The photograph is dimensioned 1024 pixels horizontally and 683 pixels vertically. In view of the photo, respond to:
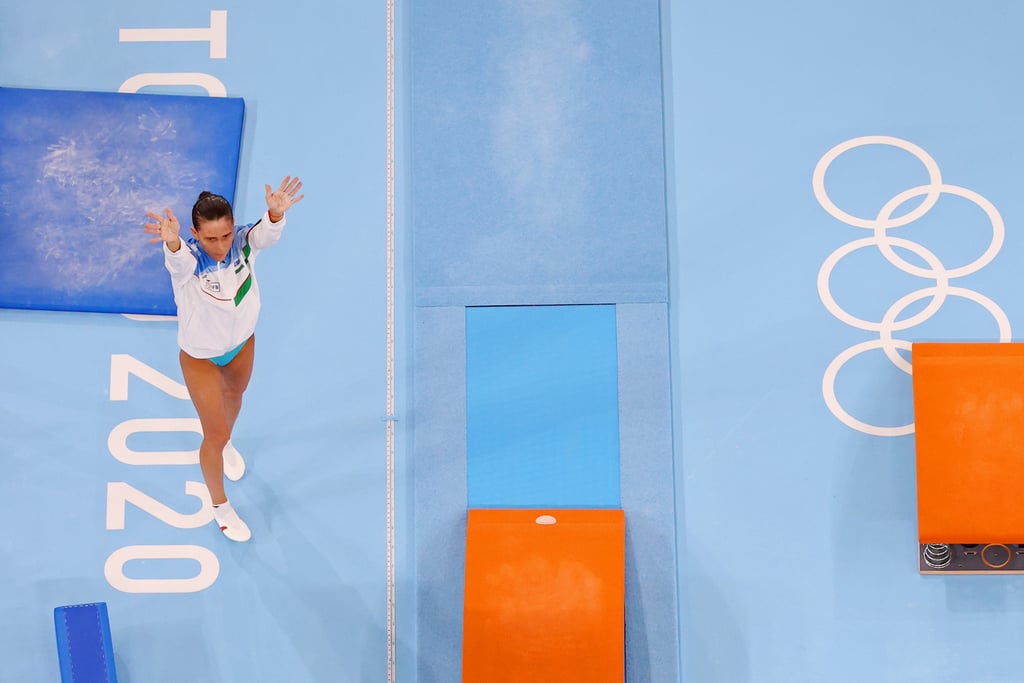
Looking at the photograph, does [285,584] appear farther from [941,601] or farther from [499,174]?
[941,601]

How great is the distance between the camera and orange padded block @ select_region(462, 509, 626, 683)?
290 cm

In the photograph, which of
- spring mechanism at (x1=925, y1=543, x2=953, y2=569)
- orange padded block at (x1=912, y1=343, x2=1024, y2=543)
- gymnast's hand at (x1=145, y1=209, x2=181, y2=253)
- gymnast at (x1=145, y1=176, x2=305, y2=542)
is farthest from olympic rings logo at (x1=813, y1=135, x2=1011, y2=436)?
gymnast's hand at (x1=145, y1=209, x2=181, y2=253)

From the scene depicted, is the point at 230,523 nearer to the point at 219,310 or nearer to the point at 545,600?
the point at 219,310

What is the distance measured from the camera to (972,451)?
2898 mm

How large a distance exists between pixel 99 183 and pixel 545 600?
216cm

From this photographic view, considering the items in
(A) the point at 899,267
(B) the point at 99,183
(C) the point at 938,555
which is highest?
(B) the point at 99,183

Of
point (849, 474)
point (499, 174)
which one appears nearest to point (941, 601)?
point (849, 474)

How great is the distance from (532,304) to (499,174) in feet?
1.61

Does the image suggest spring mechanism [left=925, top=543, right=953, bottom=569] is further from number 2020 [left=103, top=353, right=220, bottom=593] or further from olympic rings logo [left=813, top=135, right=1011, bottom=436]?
number 2020 [left=103, top=353, right=220, bottom=593]

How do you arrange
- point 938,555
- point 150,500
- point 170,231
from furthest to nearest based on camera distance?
point 150,500, point 938,555, point 170,231

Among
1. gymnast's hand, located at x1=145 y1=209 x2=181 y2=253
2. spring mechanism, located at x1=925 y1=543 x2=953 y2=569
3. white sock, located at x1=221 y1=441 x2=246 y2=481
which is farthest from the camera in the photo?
white sock, located at x1=221 y1=441 x2=246 y2=481

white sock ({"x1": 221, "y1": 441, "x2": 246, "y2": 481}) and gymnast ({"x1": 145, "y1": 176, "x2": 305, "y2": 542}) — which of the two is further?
white sock ({"x1": 221, "y1": 441, "x2": 246, "y2": 481})

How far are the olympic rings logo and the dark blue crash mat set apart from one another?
7.21 ft

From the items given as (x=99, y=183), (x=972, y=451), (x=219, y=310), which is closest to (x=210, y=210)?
(x=219, y=310)
